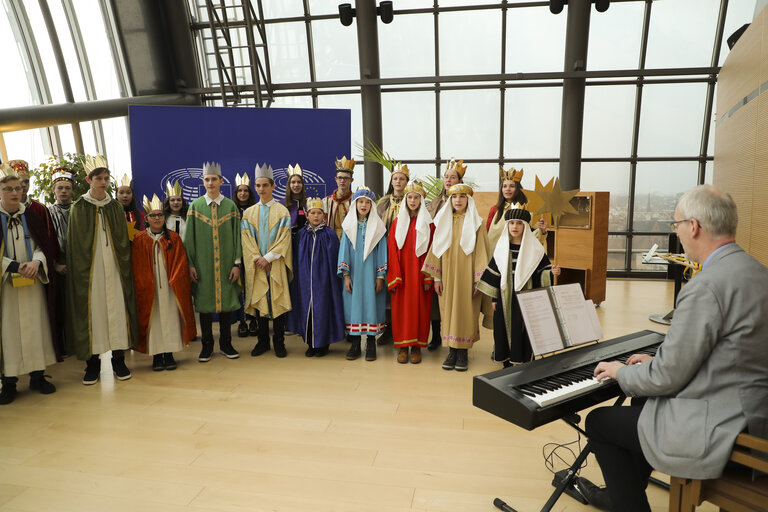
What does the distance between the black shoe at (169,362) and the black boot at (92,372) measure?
525 mm

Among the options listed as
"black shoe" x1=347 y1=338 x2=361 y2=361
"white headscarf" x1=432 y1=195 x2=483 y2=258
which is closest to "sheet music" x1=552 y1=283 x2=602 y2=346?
"white headscarf" x1=432 y1=195 x2=483 y2=258

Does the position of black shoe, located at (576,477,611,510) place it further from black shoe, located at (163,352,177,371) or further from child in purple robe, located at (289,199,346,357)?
black shoe, located at (163,352,177,371)

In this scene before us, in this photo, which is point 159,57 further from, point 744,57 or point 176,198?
point 744,57

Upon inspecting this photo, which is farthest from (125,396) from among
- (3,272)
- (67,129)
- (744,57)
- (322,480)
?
(67,129)

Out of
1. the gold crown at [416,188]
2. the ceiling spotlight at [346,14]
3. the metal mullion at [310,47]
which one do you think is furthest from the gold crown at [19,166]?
the ceiling spotlight at [346,14]

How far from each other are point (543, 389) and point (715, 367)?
61 centimetres

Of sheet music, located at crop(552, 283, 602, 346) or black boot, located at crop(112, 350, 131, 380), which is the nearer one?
sheet music, located at crop(552, 283, 602, 346)

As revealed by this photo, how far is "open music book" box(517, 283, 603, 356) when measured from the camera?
217 centimetres

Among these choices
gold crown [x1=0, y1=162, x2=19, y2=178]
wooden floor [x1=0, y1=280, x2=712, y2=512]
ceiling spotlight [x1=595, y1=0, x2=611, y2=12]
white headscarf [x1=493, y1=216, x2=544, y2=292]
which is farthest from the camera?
ceiling spotlight [x1=595, y1=0, x2=611, y2=12]

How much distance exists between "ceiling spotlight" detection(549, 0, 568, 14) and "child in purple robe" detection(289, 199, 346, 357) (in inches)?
242

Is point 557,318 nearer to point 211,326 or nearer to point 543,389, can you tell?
point 543,389

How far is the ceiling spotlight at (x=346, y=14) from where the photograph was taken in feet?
28.3

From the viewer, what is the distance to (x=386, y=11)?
8.59m

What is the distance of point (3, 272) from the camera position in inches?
145
